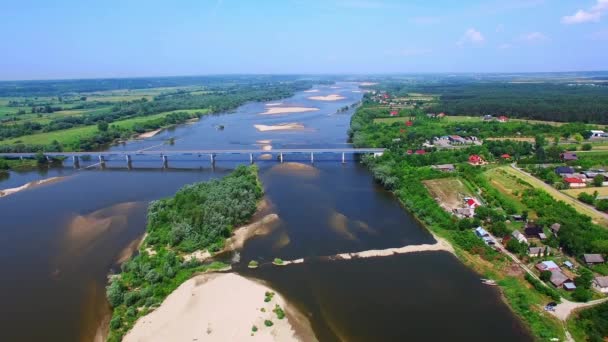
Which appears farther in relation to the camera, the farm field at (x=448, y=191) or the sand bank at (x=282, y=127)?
the sand bank at (x=282, y=127)

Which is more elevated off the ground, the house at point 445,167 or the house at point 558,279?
the house at point 445,167

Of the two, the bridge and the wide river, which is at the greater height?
the bridge

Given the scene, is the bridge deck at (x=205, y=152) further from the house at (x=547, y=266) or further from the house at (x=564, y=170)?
the house at (x=547, y=266)

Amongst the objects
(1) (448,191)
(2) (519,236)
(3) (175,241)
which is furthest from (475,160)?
(3) (175,241)

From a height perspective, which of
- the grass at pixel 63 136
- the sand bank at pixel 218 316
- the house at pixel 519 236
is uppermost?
the grass at pixel 63 136

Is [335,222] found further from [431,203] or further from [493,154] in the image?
[493,154]

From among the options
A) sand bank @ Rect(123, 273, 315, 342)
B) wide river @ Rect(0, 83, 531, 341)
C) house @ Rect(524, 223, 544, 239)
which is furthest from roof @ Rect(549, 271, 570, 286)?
A: sand bank @ Rect(123, 273, 315, 342)

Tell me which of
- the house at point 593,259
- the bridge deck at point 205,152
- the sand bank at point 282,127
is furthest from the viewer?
the sand bank at point 282,127

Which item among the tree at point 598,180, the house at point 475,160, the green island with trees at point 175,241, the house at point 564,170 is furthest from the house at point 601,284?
the house at point 475,160

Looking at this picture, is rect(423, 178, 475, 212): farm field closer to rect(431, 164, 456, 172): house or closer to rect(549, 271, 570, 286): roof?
rect(431, 164, 456, 172): house
